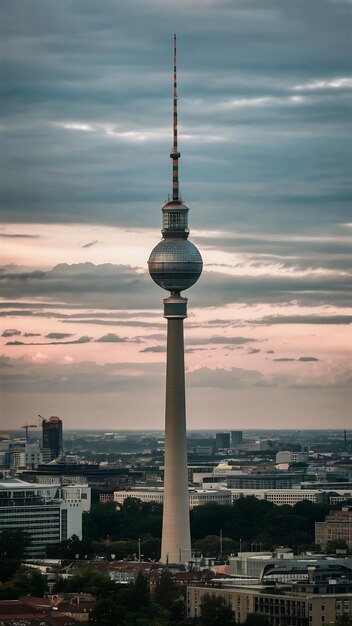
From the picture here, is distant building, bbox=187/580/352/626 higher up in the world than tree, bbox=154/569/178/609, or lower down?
lower down

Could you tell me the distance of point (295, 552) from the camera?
179 meters

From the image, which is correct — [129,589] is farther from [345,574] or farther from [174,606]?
[345,574]

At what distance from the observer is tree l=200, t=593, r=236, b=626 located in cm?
12875

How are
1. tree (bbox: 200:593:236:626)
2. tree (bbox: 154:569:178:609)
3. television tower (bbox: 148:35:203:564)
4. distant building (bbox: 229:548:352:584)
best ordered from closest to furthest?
1. tree (bbox: 200:593:236:626)
2. tree (bbox: 154:569:178:609)
3. distant building (bbox: 229:548:352:584)
4. television tower (bbox: 148:35:203:564)

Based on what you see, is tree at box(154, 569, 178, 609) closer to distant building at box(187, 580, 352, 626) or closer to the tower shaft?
distant building at box(187, 580, 352, 626)

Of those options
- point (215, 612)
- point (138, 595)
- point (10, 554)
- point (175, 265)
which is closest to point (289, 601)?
point (215, 612)

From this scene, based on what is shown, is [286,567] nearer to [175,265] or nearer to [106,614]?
[106,614]

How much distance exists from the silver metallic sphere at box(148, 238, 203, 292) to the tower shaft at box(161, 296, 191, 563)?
7233 millimetres

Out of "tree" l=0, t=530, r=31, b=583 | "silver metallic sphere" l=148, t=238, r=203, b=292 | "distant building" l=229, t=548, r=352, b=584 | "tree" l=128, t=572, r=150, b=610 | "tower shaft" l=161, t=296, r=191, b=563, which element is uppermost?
"silver metallic sphere" l=148, t=238, r=203, b=292

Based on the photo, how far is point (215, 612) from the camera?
131750mm

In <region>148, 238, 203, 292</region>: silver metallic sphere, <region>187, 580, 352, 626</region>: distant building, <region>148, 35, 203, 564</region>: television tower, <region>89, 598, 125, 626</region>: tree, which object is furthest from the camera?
<region>148, 238, 203, 292</region>: silver metallic sphere

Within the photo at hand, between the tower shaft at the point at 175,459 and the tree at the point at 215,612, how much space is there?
50.6 meters

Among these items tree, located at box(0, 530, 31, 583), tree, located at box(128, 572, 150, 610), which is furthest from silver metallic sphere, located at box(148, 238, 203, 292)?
tree, located at box(128, 572, 150, 610)

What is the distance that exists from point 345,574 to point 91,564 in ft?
109
